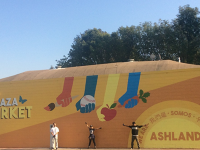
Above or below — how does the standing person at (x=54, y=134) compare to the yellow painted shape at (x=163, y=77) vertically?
below

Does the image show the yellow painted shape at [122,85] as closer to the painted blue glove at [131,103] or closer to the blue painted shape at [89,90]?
the painted blue glove at [131,103]

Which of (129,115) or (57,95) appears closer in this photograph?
(129,115)

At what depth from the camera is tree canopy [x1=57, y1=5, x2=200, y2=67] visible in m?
28.1

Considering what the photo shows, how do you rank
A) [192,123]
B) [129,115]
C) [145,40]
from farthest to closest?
[145,40]
[129,115]
[192,123]

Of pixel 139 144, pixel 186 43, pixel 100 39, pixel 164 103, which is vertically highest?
pixel 100 39

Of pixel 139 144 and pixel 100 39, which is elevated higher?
pixel 100 39

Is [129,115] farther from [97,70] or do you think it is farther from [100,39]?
[100,39]

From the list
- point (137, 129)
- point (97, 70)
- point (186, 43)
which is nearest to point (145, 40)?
point (186, 43)

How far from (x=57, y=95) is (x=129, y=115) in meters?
4.58

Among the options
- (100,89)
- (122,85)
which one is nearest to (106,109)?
(100,89)

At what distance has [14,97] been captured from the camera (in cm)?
1703

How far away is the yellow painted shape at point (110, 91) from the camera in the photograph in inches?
563

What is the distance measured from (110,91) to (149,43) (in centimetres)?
1730

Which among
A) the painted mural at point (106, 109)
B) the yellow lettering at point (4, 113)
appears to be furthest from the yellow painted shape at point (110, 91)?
the yellow lettering at point (4, 113)
